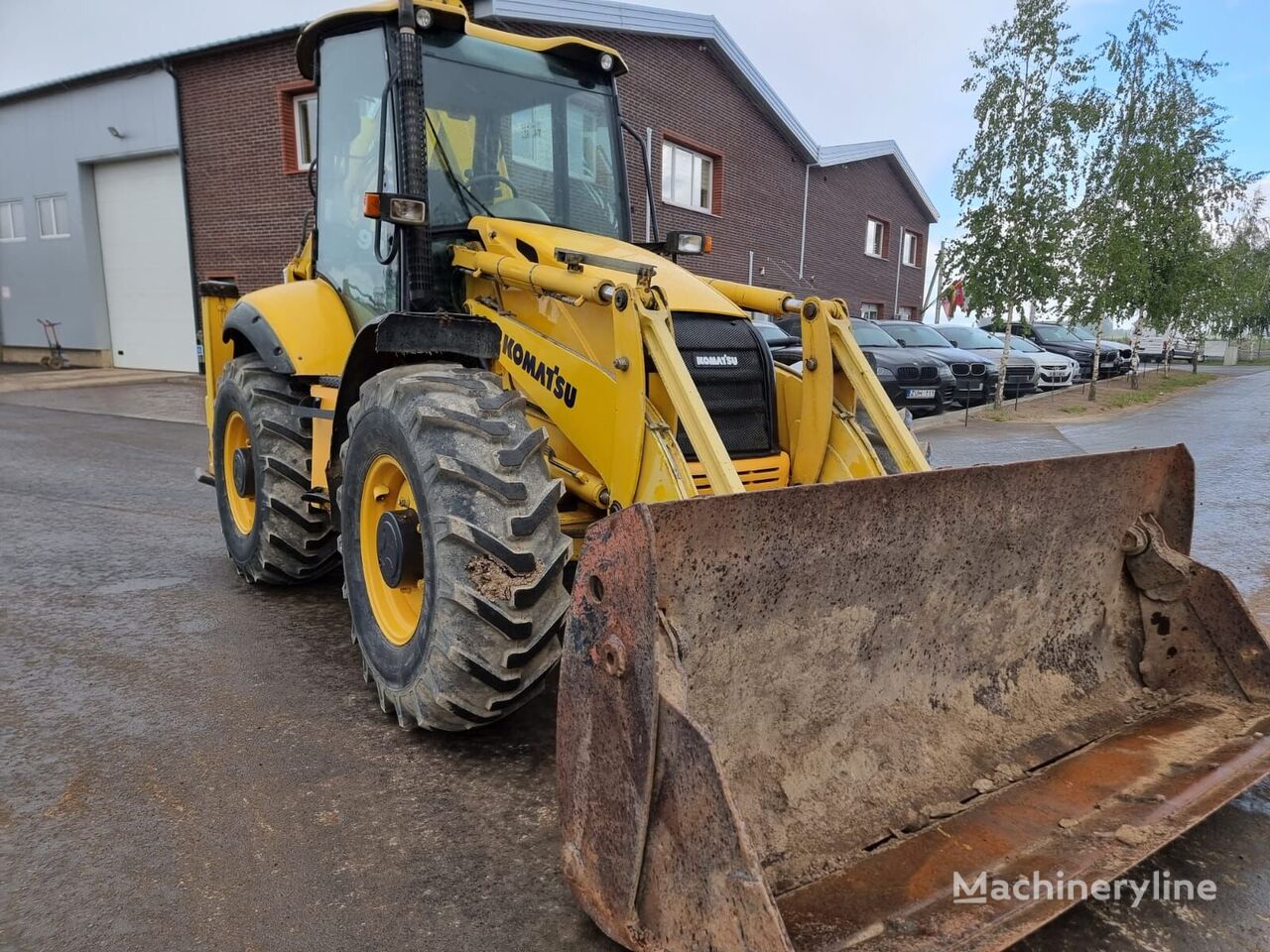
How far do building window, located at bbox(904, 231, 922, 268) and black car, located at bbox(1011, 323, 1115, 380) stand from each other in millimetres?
6571

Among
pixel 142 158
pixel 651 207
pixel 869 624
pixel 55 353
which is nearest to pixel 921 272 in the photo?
pixel 142 158

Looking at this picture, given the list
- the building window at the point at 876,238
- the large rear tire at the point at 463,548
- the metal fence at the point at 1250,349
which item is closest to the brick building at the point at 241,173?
the building window at the point at 876,238

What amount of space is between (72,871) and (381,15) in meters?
3.63

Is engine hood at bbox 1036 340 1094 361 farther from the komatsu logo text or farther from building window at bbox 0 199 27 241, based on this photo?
building window at bbox 0 199 27 241

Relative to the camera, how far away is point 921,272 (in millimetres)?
32719

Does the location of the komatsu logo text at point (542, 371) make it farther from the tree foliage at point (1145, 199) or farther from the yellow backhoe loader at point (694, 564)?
the tree foliage at point (1145, 199)

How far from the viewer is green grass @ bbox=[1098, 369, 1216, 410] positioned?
18278 millimetres

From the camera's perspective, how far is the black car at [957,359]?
15.7 meters

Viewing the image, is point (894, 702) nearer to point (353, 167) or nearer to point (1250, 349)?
point (353, 167)

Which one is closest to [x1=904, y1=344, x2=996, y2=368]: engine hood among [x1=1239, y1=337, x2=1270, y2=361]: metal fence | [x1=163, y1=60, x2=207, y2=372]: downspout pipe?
[x1=163, y1=60, x2=207, y2=372]: downspout pipe

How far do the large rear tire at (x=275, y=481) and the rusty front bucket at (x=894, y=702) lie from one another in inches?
115

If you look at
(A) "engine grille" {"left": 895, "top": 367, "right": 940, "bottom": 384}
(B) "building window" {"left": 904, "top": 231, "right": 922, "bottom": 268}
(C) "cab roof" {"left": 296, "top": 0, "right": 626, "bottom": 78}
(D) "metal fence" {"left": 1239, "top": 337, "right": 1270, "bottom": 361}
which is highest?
(B) "building window" {"left": 904, "top": 231, "right": 922, "bottom": 268}

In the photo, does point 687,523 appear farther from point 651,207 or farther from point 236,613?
point 236,613

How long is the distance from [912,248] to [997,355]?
A: 14382mm
